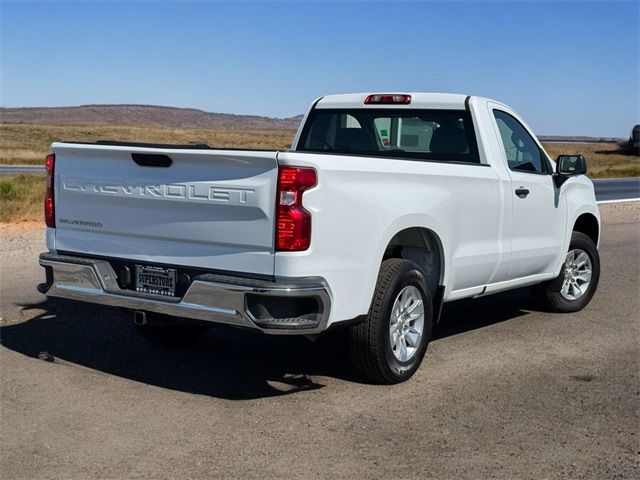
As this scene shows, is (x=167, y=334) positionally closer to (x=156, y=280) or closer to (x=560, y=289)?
(x=156, y=280)

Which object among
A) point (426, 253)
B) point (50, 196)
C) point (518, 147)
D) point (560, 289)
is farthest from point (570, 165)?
point (50, 196)

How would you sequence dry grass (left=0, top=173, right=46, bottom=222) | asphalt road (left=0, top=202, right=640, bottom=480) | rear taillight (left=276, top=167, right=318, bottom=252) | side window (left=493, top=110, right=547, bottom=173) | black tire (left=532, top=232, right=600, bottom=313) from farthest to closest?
1. dry grass (left=0, top=173, right=46, bottom=222)
2. black tire (left=532, top=232, right=600, bottom=313)
3. side window (left=493, top=110, right=547, bottom=173)
4. rear taillight (left=276, top=167, right=318, bottom=252)
5. asphalt road (left=0, top=202, right=640, bottom=480)

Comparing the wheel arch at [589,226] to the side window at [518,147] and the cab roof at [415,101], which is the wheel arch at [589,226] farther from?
the cab roof at [415,101]

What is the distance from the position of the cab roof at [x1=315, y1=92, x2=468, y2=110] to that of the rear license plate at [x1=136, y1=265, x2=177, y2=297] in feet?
9.35

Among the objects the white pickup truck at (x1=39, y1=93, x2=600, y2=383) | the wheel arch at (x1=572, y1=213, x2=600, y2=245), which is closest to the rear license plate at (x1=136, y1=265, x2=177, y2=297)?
the white pickup truck at (x1=39, y1=93, x2=600, y2=383)

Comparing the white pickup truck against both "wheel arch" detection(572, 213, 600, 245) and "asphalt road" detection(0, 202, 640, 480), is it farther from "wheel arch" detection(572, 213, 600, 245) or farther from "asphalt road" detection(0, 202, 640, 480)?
"wheel arch" detection(572, 213, 600, 245)

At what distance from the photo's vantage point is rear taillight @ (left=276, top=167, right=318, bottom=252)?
5.18 m

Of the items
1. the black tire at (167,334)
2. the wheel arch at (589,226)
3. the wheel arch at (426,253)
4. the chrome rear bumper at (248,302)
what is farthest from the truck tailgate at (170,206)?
the wheel arch at (589,226)

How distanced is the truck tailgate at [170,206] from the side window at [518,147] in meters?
3.05

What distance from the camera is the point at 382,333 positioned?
593cm

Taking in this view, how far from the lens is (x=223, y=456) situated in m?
4.78

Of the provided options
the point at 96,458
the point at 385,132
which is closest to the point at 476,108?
the point at 385,132

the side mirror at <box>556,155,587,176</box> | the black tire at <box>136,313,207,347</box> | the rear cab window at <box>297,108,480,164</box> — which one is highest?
the rear cab window at <box>297,108,480,164</box>

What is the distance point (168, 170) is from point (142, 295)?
83 cm
